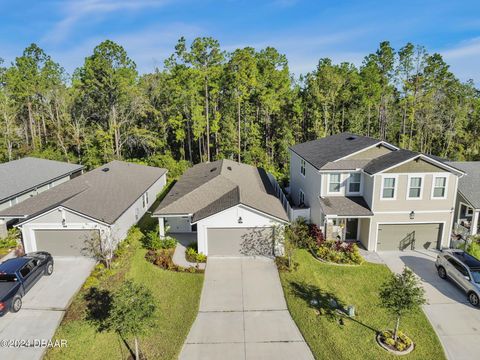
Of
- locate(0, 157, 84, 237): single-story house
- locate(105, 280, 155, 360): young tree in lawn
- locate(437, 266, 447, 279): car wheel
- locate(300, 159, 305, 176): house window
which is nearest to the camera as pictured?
locate(105, 280, 155, 360): young tree in lawn

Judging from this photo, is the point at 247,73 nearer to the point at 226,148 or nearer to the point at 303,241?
the point at 226,148

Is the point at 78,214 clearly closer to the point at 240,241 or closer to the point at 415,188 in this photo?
the point at 240,241

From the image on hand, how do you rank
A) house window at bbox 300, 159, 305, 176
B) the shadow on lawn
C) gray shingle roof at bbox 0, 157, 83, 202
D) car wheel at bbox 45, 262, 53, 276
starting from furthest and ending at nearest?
house window at bbox 300, 159, 305, 176
gray shingle roof at bbox 0, 157, 83, 202
car wheel at bbox 45, 262, 53, 276
the shadow on lawn

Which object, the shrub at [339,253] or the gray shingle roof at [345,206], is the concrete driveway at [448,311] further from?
the gray shingle roof at [345,206]

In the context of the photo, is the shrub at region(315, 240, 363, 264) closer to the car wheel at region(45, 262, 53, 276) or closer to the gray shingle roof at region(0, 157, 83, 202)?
the car wheel at region(45, 262, 53, 276)

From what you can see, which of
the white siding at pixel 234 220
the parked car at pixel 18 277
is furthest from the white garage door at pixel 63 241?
the white siding at pixel 234 220

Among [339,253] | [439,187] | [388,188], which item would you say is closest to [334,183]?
[388,188]

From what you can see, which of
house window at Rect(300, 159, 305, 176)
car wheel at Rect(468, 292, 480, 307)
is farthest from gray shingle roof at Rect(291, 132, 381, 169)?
car wheel at Rect(468, 292, 480, 307)

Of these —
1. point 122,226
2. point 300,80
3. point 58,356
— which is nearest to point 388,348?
point 58,356
